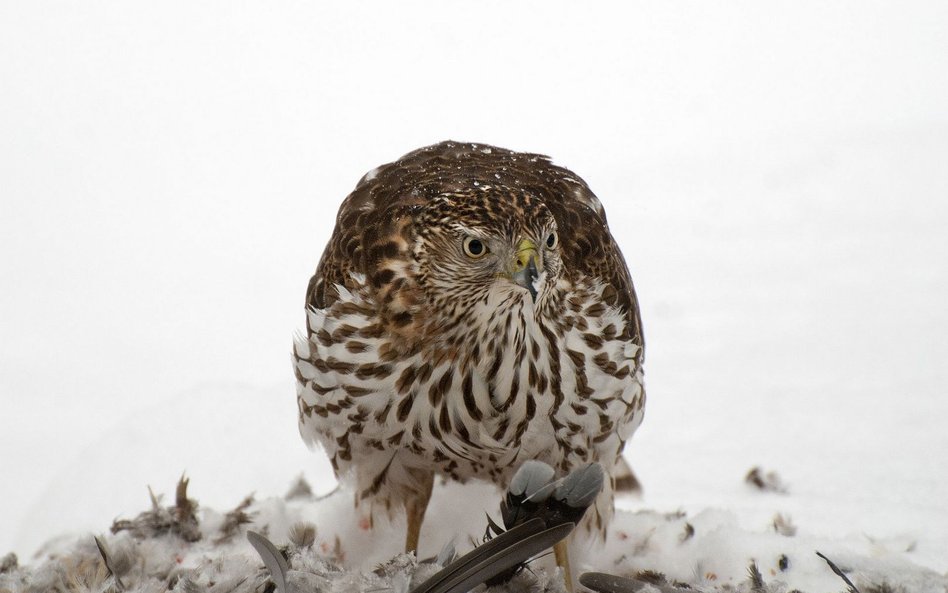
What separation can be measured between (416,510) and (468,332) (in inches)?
28.9

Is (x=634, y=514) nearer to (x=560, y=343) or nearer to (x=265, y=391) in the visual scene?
(x=560, y=343)

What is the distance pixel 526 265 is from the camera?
2.02 metres

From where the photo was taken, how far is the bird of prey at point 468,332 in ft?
6.99

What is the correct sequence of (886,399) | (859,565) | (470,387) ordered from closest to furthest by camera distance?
(470,387)
(859,565)
(886,399)

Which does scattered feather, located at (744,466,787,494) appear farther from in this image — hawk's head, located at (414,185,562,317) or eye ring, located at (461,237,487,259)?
eye ring, located at (461,237,487,259)

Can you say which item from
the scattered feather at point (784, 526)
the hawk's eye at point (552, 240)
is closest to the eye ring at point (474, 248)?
the hawk's eye at point (552, 240)

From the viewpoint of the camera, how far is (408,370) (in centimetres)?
228

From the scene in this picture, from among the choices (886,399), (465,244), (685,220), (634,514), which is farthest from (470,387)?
(685,220)

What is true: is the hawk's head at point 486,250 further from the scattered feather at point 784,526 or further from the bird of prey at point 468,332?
the scattered feather at point 784,526

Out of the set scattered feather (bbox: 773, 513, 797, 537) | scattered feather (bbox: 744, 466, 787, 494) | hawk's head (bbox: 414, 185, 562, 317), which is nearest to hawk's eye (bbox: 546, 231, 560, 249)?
hawk's head (bbox: 414, 185, 562, 317)

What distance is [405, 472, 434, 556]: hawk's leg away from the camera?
2.70m

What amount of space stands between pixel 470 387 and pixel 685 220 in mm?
3212

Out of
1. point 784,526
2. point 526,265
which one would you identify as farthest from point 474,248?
point 784,526

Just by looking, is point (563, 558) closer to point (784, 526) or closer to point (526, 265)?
point (784, 526)
